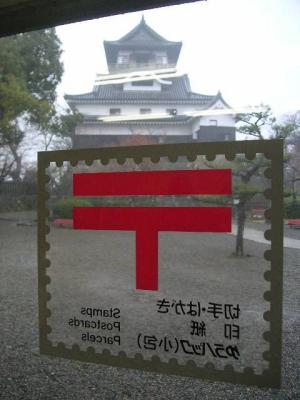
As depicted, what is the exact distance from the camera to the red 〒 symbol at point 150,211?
543 millimetres

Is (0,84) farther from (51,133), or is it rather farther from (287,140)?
(287,140)

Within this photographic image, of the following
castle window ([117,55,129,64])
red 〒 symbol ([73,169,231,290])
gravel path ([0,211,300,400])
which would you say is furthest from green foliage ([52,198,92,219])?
castle window ([117,55,129,64])

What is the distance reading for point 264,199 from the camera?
0.54m

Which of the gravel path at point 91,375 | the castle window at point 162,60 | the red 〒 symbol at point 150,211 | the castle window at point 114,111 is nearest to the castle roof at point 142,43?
the castle window at point 162,60

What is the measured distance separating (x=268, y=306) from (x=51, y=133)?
60 centimetres

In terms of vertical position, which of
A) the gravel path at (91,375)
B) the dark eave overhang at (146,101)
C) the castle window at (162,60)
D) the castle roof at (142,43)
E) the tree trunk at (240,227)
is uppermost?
the castle roof at (142,43)

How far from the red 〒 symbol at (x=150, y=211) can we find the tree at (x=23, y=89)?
299mm

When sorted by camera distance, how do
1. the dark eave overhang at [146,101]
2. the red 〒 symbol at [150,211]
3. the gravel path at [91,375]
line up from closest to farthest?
the red 〒 symbol at [150,211] < the dark eave overhang at [146,101] < the gravel path at [91,375]

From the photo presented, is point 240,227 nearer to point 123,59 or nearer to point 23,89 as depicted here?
point 123,59

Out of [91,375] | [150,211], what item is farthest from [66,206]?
[91,375]

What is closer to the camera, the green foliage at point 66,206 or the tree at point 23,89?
the green foliage at point 66,206

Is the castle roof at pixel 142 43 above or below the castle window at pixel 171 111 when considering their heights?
above

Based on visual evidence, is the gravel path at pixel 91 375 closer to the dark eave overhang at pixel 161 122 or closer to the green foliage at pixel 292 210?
the green foliage at pixel 292 210

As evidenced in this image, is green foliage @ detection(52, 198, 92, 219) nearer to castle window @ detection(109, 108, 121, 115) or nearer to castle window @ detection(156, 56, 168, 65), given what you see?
castle window @ detection(109, 108, 121, 115)
